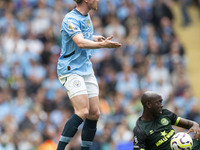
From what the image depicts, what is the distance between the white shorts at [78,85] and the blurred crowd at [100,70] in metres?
4.17

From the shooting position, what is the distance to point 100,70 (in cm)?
1431

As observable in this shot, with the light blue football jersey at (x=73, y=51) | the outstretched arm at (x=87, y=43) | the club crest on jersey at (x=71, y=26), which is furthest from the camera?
the light blue football jersey at (x=73, y=51)

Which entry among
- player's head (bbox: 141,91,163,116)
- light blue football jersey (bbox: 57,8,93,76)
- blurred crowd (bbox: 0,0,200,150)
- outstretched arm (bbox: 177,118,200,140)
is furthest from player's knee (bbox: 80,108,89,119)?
blurred crowd (bbox: 0,0,200,150)

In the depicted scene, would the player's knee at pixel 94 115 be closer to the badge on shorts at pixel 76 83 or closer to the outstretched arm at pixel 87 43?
the badge on shorts at pixel 76 83

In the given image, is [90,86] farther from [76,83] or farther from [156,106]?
[156,106]

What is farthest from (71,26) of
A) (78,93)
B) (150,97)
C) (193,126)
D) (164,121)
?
(193,126)

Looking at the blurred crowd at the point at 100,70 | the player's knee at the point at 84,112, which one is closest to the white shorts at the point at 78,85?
the player's knee at the point at 84,112

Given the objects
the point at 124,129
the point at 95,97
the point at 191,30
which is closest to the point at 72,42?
the point at 95,97

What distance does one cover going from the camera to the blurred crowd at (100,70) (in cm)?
1248

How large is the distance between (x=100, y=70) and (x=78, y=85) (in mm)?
7552

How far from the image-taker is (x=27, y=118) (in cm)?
1301

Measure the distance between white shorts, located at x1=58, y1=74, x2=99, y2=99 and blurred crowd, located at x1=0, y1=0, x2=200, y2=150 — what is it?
13.7ft

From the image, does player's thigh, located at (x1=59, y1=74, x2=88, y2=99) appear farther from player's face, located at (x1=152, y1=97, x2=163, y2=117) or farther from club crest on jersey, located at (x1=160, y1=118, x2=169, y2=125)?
club crest on jersey, located at (x1=160, y1=118, x2=169, y2=125)

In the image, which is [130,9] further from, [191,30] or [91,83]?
[91,83]
